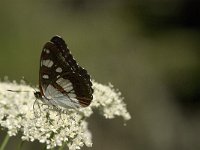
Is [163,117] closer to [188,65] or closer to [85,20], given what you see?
[188,65]

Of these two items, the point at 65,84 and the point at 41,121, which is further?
the point at 65,84

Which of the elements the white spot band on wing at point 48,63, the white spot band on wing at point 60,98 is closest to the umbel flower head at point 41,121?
the white spot band on wing at point 60,98

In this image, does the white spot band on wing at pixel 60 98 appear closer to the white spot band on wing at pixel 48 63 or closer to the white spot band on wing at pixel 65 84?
the white spot band on wing at pixel 65 84

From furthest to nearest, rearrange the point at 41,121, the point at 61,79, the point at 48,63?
the point at 61,79 < the point at 48,63 < the point at 41,121

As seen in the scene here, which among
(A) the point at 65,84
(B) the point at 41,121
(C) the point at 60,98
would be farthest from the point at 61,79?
(B) the point at 41,121

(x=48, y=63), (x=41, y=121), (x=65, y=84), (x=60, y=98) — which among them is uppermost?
(x=48, y=63)

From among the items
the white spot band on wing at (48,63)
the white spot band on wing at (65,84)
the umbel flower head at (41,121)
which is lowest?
the umbel flower head at (41,121)

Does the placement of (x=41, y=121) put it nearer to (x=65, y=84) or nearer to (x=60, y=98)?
(x=60, y=98)

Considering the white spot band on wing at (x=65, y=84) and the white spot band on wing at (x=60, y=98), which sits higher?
the white spot band on wing at (x=65, y=84)

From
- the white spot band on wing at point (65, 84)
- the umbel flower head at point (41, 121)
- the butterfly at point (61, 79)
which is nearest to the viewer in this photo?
the umbel flower head at point (41, 121)
